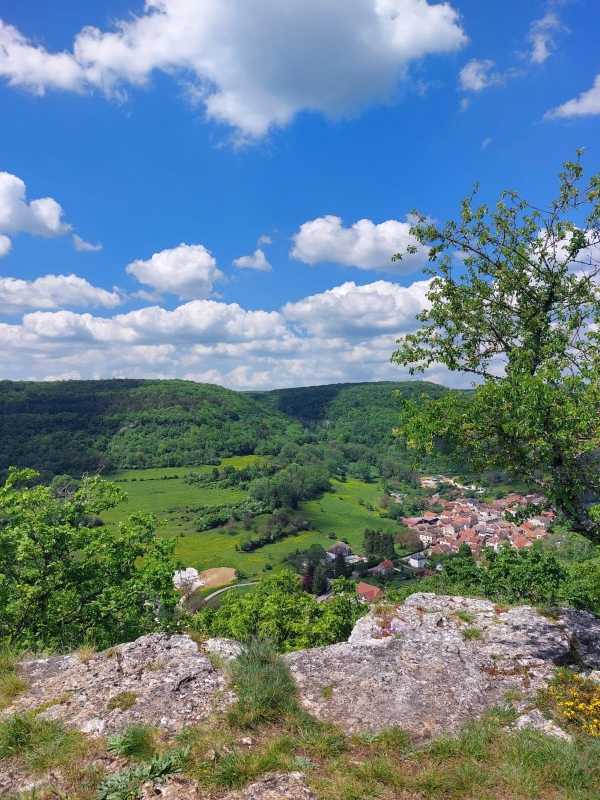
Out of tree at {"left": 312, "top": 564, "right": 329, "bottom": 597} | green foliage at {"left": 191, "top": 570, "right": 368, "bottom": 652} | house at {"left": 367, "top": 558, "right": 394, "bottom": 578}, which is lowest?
house at {"left": 367, "top": 558, "right": 394, "bottom": 578}

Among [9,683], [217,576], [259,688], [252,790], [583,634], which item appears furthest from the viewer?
[217,576]

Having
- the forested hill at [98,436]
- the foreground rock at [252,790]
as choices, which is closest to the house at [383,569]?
the foreground rock at [252,790]

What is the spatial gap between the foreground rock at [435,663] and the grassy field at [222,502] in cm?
6174

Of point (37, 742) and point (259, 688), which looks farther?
point (259, 688)

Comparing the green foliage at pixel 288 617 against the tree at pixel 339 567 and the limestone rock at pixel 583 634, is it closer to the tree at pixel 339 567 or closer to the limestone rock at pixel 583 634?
the limestone rock at pixel 583 634

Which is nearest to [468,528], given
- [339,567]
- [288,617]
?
[339,567]

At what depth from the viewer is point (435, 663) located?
8.16m

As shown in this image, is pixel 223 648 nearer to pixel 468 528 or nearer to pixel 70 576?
pixel 70 576

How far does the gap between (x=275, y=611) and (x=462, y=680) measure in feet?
35.7

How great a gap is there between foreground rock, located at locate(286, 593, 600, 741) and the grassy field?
6174cm

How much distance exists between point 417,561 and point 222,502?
62319 millimetres

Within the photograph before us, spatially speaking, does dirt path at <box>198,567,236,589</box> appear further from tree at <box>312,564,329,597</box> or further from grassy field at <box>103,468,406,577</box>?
tree at <box>312,564,329,597</box>

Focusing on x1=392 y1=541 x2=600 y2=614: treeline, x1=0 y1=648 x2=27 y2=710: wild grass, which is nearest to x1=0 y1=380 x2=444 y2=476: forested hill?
x1=392 y1=541 x2=600 y2=614: treeline

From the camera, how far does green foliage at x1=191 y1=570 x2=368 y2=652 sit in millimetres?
15672
